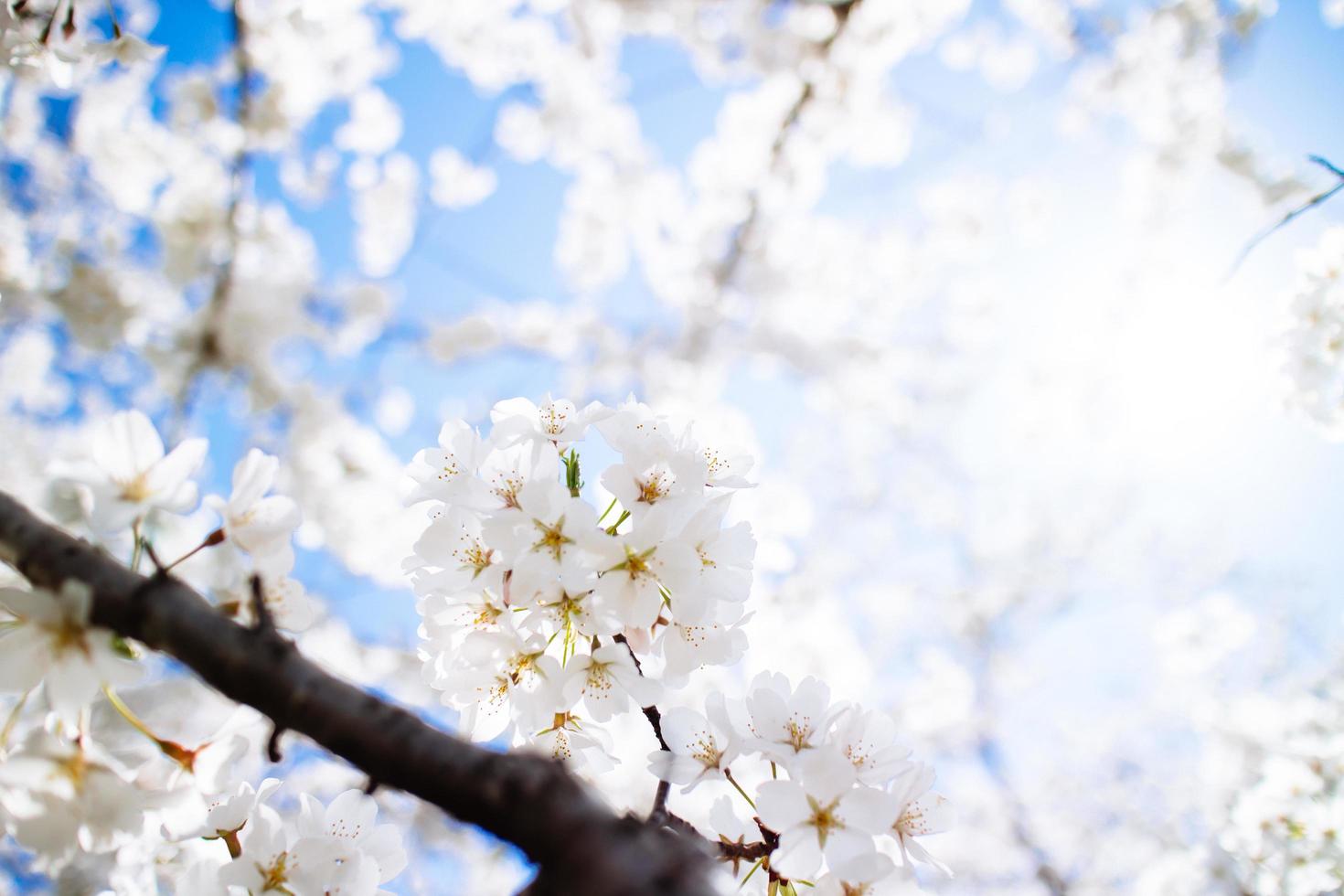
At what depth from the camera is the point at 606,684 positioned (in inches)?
43.4

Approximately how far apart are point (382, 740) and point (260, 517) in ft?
1.88

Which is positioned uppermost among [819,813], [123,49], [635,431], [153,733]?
[123,49]

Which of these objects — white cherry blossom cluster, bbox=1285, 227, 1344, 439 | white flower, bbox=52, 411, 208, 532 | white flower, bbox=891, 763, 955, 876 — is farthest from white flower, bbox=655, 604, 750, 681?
white cherry blossom cluster, bbox=1285, 227, 1344, 439

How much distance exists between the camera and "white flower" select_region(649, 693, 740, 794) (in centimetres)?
105

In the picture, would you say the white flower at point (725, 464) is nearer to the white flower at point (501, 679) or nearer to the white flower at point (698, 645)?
the white flower at point (698, 645)

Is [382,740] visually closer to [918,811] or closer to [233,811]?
[233,811]

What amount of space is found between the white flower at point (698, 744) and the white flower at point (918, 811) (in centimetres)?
29

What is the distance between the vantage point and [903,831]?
3.62 ft

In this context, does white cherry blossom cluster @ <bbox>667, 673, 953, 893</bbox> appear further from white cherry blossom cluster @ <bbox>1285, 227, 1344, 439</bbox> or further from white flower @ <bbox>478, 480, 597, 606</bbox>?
white cherry blossom cluster @ <bbox>1285, 227, 1344, 439</bbox>

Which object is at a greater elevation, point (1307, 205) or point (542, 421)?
point (1307, 205)

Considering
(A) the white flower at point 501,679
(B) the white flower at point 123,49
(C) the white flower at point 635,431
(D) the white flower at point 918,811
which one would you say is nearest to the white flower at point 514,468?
(C) the white flower at point 635,431

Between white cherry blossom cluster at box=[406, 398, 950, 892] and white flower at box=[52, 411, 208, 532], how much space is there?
0.32m

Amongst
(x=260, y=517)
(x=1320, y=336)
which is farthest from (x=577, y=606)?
(x=1320, y=336)

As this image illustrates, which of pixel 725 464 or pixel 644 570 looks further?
pixel 725 464
